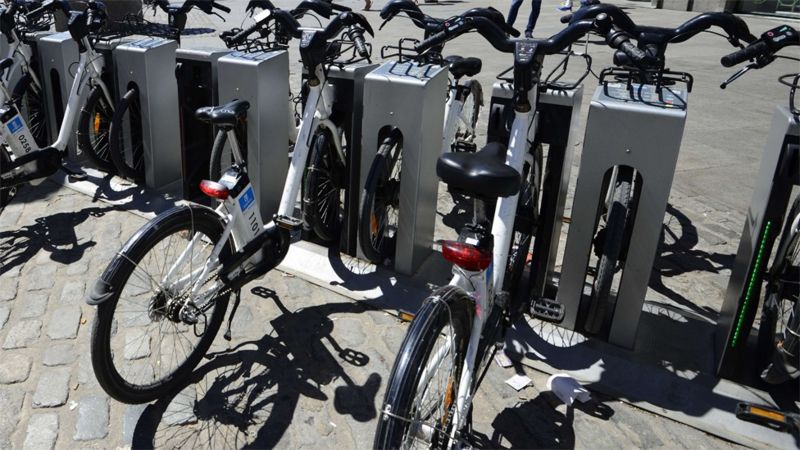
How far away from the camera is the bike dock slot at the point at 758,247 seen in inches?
121

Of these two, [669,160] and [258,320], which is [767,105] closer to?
[669,160]

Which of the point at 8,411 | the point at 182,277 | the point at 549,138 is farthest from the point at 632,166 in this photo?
the point at 8,411

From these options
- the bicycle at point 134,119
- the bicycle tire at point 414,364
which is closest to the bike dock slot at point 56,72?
the bicycle at point 134,119

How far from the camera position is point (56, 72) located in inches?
238

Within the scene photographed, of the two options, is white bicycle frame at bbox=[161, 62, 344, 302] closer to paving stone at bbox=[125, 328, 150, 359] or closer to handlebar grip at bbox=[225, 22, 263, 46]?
paving stone at bbox=[125, 328, 150, 359]

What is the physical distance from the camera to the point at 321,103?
416cm

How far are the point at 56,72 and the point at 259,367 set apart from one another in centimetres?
413

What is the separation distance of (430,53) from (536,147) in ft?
3.13

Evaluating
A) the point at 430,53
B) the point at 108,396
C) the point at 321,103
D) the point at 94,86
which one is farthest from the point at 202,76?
the point at 108,396

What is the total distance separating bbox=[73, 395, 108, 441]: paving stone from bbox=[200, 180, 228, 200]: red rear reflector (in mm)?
1110

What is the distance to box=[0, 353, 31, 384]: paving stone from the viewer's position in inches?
130

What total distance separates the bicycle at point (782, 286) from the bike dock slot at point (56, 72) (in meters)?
5.32

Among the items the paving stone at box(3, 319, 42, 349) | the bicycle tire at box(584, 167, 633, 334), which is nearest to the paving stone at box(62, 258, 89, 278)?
the paving stone at box(3, 319, 42, 349)

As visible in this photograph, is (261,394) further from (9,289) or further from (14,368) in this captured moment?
(9,289)
